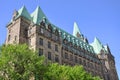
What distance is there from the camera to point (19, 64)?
37812 millimetres

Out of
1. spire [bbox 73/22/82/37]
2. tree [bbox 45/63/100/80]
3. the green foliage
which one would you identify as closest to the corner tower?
spire [bbox 73/22/82/37]

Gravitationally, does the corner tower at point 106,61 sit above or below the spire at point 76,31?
below

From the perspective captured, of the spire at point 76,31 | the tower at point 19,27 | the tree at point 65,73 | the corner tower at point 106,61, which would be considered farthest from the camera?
the spire at point 76,31

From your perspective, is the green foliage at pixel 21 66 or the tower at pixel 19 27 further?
the tower at pixel 19 27

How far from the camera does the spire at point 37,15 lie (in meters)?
66.5

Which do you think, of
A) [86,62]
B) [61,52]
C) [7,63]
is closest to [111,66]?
→ [86,62]

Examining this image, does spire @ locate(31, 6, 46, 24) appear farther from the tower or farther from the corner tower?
the corner tower

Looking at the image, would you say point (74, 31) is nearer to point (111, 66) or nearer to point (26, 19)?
point (111, 66)

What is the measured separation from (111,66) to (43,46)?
39.3m

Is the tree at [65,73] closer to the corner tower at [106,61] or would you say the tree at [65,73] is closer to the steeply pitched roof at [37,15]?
the steeply pitched roof at [37,15]

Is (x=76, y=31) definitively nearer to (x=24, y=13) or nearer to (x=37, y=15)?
(x=37, y=15)

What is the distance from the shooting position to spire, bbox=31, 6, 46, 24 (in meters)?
66.5

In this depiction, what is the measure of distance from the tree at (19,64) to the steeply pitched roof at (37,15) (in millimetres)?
26784

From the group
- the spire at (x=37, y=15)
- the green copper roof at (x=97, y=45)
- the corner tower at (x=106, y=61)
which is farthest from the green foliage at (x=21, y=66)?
the green copper roof at (x=97, y=45)
